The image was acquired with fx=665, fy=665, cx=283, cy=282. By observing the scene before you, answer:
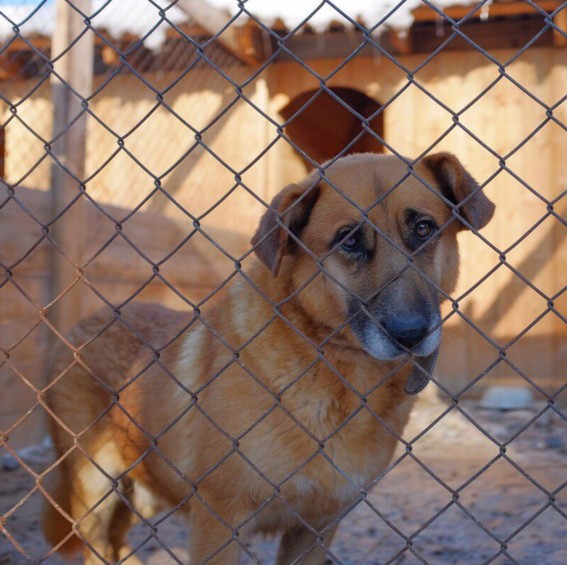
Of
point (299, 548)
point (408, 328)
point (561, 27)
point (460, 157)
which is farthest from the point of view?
point (460, 157)

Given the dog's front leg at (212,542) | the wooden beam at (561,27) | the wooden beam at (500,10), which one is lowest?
the wooden beam at (561,27)

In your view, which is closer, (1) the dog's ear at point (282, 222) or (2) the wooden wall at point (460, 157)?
(1) the dog's ear at point (282, 222)

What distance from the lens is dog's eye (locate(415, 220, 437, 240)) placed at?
2389 mm

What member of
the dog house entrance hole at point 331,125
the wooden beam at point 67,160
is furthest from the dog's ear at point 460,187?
the dog house entrance hole at point 331,125

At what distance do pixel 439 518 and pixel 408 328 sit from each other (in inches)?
87.6

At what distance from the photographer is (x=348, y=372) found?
2.39m

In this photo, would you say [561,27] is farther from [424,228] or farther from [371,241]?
[371,241]

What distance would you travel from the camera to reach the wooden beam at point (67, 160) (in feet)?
14.9

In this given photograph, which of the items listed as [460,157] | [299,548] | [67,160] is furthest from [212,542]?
[460,157]

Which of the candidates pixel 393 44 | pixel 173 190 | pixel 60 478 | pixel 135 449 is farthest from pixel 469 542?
pixel 393 44

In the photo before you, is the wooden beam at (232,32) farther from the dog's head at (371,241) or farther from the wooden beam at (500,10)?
the dog's head at (371,241)

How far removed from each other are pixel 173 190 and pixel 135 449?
4.09m

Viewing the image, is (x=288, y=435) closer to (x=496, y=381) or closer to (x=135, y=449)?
(x=135, y=449)

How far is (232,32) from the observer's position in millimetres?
6312
